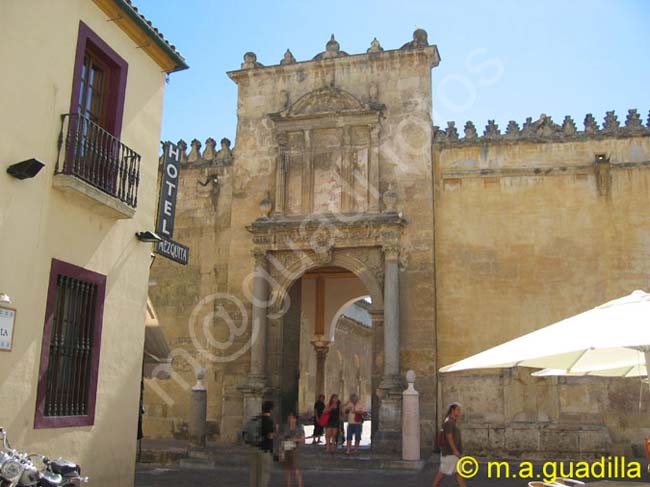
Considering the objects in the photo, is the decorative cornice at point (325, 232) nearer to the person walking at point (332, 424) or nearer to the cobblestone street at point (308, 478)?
the person walking at point (332, 424)

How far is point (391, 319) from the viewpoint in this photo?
15117mm

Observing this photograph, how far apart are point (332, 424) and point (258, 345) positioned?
2490 mm

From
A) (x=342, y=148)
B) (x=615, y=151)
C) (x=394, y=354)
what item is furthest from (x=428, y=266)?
(x=615, y=151)

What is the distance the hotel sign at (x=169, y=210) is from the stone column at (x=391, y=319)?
554 cm

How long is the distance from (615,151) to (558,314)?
367 centimetres

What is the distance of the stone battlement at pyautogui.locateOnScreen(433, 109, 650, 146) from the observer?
1538 cm

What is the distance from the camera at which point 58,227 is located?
8.09 m

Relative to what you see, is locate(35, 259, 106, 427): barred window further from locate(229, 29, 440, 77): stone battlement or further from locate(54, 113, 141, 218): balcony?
locate(229, 29, 440, 77): stone battlement

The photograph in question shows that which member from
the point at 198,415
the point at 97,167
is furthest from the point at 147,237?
the point at 198,415

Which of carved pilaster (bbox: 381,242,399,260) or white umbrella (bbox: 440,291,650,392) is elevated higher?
carved pilaster (bbox: 381,242,399,260)

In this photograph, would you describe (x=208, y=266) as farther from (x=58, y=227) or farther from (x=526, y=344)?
(x=526, y=344)

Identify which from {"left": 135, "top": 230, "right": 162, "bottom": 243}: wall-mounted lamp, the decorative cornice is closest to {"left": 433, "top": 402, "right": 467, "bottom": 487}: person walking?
{"left": 135, "top": 230, "right": 162, "bottom": 243}: wall-mounted lamp

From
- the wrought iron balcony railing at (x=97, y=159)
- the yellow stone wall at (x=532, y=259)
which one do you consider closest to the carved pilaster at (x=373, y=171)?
the yellow stone wall at (x=532, y=259)

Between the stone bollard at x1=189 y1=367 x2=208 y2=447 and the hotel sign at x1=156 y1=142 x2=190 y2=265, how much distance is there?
480 cm
